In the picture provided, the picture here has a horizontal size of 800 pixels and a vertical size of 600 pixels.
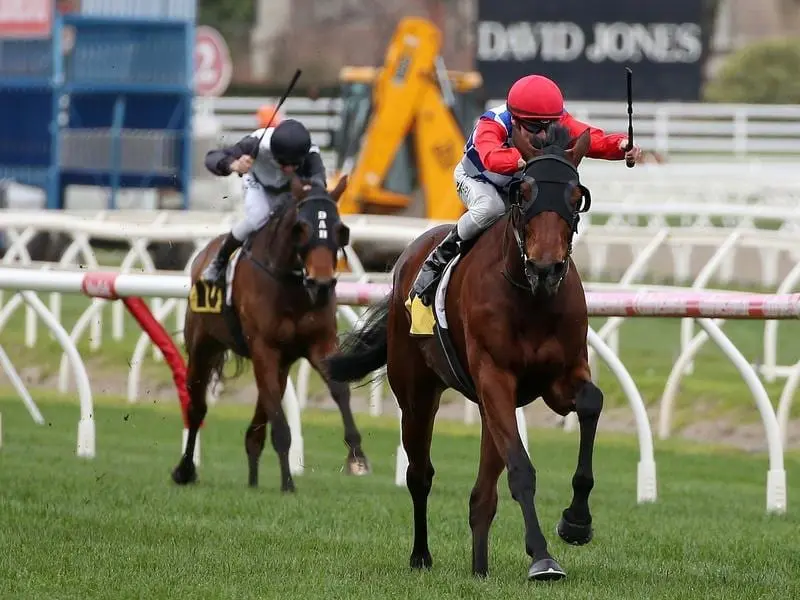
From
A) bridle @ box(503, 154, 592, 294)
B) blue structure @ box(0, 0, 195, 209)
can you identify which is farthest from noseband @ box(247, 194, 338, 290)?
blue structure @ box(0, 0, 195, 209)

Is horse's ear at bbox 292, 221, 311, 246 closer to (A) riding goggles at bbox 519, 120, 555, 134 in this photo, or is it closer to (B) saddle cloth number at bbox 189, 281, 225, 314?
(B) saddle cloth number at bbox 189, 281, 225, 314

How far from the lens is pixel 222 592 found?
5785mm

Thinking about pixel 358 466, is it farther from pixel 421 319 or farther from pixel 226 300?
pixel 421 319

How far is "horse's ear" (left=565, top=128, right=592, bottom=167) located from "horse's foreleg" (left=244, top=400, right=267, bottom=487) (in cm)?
380

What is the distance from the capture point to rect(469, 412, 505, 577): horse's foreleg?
6281 millimetres

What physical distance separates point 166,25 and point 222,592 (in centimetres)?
1775

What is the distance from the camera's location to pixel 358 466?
9695 millimetres

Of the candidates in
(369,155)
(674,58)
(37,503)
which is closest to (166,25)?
(369,155)

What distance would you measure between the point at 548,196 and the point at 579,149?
286mm

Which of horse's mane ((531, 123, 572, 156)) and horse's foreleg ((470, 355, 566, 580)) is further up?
horse's mane ((531, 123, 572, 156))

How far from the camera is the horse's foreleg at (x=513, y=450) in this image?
579 centimetres

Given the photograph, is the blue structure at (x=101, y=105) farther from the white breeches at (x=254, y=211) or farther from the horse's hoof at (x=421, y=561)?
the horse's hoof at (x=421, y=561)

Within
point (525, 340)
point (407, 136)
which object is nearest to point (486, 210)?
point (525, 340)

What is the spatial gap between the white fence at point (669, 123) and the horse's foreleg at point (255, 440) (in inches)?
592
